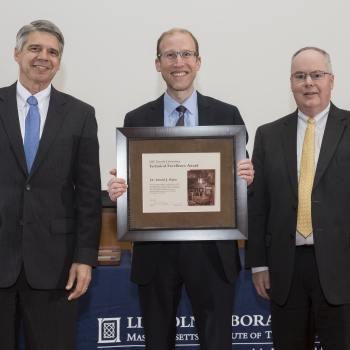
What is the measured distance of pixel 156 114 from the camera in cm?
226

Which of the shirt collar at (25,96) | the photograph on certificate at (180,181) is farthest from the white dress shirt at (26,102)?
the photograph on certificate at (180,181)

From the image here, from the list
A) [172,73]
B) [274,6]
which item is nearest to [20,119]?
[172,73]

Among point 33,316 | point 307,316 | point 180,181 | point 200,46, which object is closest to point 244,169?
point 180,181

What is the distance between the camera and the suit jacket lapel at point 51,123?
6.38ft

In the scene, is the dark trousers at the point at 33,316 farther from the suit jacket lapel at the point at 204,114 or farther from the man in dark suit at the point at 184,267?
the suit jacket lapel at the point at 204,114

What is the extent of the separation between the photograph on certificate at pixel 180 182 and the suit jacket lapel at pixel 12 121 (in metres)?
0.50

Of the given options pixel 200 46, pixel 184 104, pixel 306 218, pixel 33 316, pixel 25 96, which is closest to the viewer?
pixel 33 316

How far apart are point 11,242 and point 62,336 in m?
0.44

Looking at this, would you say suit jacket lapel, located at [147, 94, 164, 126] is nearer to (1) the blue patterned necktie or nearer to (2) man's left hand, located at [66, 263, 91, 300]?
(1) the blue patterned necktie

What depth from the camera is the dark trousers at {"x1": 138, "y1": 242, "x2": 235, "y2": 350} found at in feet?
7.06

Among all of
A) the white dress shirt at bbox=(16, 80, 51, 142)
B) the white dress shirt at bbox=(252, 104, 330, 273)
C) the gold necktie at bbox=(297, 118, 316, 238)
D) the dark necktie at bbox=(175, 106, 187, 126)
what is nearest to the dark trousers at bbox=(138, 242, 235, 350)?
the white dress shirt at bbox=(252, 104, 330, 273)

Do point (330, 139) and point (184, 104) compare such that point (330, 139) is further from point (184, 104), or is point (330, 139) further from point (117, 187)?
point (117, 187)

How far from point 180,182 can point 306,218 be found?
0.58 meters

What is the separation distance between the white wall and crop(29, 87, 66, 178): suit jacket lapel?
127 cm
